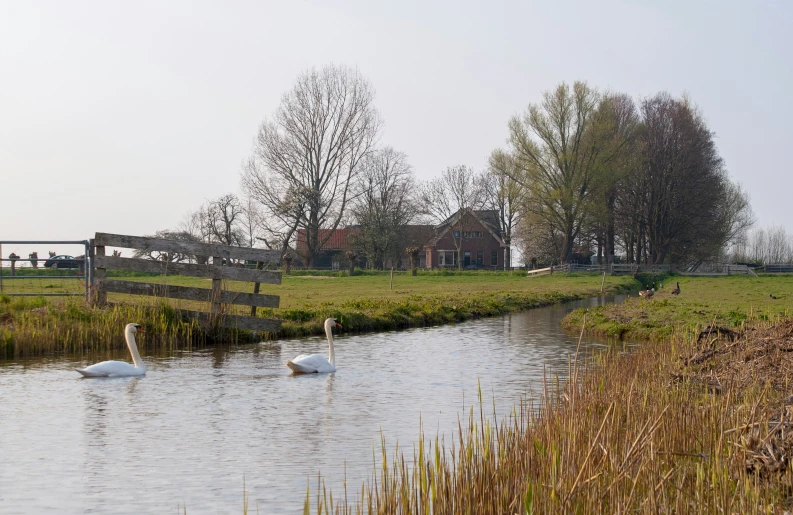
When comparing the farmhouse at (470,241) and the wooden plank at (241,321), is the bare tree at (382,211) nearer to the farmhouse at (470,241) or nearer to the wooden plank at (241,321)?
the farmhouse at (470,241)

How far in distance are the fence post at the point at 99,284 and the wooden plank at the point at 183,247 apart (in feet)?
0.58

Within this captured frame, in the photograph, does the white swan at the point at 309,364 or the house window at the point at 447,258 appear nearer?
the white swan at the point at 309,364

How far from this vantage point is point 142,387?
42.1ft

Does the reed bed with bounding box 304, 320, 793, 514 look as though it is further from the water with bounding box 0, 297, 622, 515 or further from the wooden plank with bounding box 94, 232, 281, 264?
the wooden plank with bounding box 94, 232, 281, 264

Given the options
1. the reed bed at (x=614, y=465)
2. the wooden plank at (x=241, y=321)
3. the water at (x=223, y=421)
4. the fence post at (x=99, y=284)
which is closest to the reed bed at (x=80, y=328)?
the wooden plank at (x=241, y=321)

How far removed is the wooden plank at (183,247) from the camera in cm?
1902

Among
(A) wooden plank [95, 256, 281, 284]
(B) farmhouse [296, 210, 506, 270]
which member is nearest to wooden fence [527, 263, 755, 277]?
(B) farmhouse [296, 210, 506, 270]

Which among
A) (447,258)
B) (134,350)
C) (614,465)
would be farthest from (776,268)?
(614,465)

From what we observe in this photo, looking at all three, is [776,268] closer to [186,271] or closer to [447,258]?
[447,258]

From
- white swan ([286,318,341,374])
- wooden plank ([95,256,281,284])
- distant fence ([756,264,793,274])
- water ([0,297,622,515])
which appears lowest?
water ([0,297,622,515])

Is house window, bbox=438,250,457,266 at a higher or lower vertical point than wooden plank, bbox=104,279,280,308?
higher

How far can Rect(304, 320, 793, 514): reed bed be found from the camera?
17.2 ft

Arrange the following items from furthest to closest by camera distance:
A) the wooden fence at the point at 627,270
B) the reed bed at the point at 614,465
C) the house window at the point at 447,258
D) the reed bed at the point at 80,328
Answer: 1. the house window at the point at 447,258
2. the wooden fence at the point at 627,270
3. the reed bed at the point at 80,328
4. the reed bed at the point at 614,465

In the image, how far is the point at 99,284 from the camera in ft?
62.7
